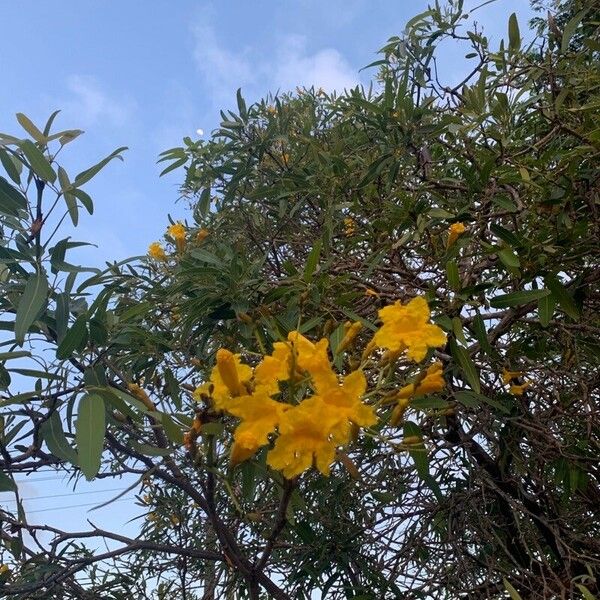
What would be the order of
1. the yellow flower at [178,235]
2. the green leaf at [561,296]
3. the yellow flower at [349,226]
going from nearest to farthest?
the green leaf at [561,296] → the yellow flower at [349,226] → the yellow flower at [178,235]

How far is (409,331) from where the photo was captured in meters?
1.09

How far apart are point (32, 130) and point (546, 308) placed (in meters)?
1.25

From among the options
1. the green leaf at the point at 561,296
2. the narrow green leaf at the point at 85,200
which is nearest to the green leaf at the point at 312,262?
the narrow green leaf at the point at 85,200

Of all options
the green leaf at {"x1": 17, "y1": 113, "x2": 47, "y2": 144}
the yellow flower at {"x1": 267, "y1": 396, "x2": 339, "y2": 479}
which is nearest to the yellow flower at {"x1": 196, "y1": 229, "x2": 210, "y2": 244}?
the green leaf at {"x1": 17, "y1": 113, "x2": 47, "y2": 144}

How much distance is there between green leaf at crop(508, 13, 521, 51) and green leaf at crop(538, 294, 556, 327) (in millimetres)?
890

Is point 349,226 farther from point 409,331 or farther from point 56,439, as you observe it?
point 56,439

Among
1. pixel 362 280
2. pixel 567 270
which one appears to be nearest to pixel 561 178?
pixel 567 270

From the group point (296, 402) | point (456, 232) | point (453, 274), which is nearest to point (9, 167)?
point (296, 402)

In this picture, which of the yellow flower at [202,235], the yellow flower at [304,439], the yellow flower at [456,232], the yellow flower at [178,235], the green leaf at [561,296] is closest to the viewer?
the yellow flower at [304,439]

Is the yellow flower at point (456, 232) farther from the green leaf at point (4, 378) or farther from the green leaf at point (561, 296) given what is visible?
the green leaf at point (4, 378)

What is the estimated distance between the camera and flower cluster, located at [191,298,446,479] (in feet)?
2.92

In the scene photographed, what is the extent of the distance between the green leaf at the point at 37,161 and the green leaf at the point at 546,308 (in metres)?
1.15

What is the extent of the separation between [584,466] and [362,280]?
0.89 m

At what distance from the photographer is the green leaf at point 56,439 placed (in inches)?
43.4
